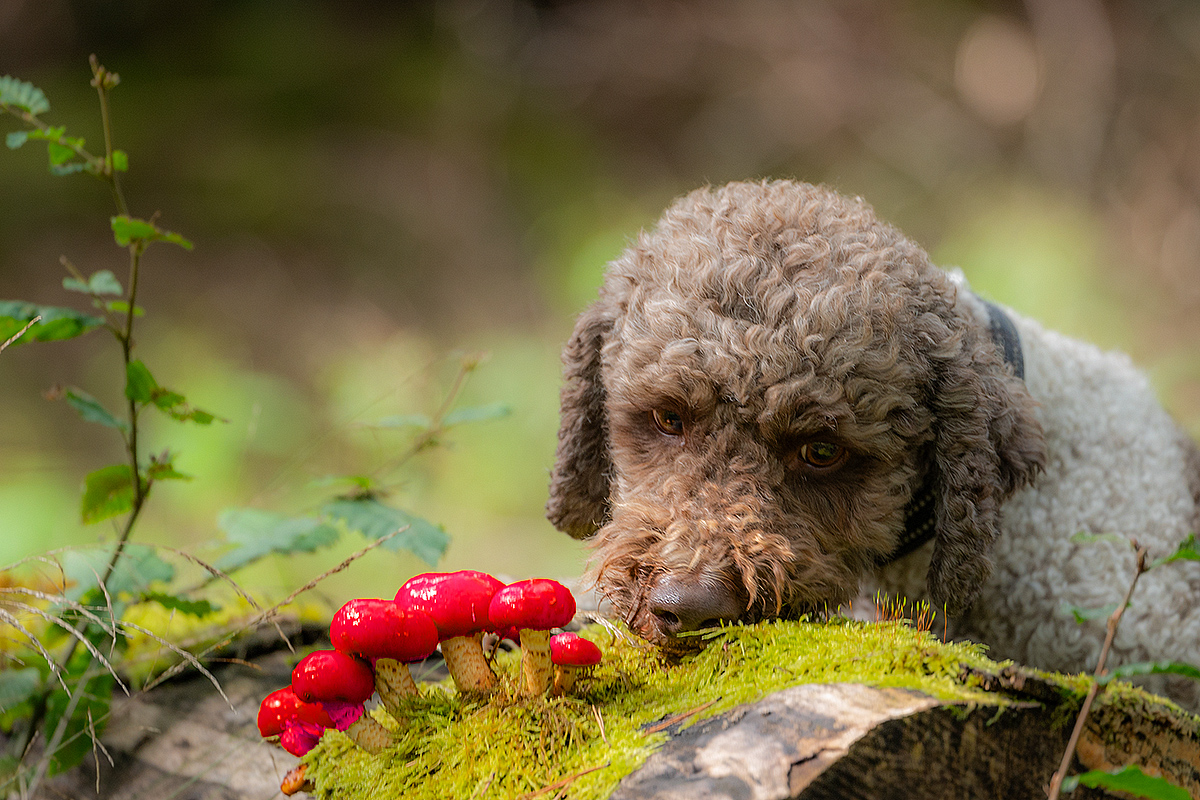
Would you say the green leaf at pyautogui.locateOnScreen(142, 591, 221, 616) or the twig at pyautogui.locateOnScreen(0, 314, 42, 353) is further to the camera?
the green leaf at pyautogui.locateOnScreen(142, 591, 221, 616)

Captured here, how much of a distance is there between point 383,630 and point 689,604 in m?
0.70

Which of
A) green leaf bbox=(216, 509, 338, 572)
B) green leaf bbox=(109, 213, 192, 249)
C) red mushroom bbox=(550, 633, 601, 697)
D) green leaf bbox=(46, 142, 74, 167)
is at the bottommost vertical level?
red mushroom bbox=(550, 633, 601, 697)

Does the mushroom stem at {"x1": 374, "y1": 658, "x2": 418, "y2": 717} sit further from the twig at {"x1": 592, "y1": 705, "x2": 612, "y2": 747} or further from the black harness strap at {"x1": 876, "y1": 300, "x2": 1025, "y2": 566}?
the black harness strap at {"x1": 876, "y1": 300, "x2": 1025, "y2": 566}

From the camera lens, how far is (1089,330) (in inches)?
299

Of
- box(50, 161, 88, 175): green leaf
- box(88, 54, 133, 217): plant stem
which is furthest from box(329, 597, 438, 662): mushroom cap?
box(50, 161, 88, 175): green leaf

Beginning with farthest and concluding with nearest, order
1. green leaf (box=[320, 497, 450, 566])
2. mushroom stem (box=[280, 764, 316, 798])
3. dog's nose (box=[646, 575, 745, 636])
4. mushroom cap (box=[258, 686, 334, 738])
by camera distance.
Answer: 1. green leaf (box=[320, 497, 450, 566])
2. dog's nose (box=[646, 575, 745, 636])
3. mushroom stem (box=[280, 764, 316, 798])
4. mushroom cap (box=[258, 686, 334, 738])

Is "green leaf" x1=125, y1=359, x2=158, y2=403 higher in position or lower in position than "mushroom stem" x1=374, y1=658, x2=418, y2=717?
higher

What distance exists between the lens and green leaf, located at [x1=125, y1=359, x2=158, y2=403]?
264cm

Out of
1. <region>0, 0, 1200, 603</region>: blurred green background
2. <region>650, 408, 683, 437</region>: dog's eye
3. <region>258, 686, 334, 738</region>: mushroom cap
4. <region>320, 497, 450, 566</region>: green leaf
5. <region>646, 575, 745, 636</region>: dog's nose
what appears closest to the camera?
<region>258, 686, 334, 738</region>: mushroom cap

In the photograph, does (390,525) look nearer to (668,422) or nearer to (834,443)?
(668,422)

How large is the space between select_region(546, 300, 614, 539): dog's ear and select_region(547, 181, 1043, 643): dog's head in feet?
0.66

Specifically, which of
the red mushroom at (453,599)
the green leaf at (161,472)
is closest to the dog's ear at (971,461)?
the red mushroom at (453,599)

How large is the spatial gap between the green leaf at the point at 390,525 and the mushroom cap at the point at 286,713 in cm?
78

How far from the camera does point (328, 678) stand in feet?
5.71
